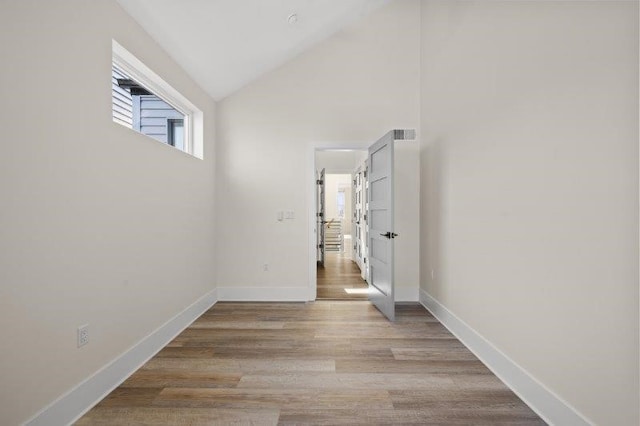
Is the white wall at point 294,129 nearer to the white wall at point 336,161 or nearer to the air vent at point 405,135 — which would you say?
the air vent at point 405,135

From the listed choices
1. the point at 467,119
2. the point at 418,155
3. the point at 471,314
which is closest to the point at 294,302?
the point at 471,314

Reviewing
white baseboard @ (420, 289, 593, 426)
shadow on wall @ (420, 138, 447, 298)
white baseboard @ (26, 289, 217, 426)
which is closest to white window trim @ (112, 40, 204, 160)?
white baseboard @ (26, 289, 217, 426)

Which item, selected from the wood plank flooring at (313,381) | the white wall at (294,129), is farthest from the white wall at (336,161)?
the wood plank flooring at (313,381)

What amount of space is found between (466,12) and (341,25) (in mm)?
1717

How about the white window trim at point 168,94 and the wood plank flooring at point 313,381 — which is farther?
the white window trim at point 168,94

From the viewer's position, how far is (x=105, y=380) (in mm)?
2131

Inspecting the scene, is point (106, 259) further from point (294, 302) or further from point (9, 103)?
point (294, 302)

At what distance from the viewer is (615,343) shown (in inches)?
57.9

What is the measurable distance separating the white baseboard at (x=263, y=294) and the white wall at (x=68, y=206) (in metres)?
1.48

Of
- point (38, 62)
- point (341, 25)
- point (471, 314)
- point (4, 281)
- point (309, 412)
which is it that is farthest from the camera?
point (341, 25)

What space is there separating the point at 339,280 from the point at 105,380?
395 centimetres

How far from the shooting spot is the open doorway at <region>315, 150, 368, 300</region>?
5141 mm

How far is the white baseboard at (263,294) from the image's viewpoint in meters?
4.33

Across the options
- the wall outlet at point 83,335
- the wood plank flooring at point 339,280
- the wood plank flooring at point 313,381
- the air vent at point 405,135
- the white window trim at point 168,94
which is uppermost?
the white window trim at point 168,94
